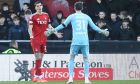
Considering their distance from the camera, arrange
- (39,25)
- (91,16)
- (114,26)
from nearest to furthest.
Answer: (39,25)
(114,26)
(91,16)

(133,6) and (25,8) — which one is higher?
(133,6)

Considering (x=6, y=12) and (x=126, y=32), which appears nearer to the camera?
(x=126, y=32)

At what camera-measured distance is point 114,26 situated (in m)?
20.1

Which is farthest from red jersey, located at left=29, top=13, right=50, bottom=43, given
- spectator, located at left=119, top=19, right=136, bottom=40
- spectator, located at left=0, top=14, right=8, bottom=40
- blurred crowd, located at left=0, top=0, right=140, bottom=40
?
spectator, located at left=119, top=19, right=136, bottom=40

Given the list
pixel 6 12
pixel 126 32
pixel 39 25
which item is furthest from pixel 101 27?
pixel 39 25

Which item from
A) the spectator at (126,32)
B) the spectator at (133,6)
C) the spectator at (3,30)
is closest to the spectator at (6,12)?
the spectator at (3,30)

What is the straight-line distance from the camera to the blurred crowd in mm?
19703

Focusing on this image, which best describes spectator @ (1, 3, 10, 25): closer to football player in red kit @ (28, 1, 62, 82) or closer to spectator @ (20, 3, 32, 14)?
spectator @ (20, 3, 32, 14)

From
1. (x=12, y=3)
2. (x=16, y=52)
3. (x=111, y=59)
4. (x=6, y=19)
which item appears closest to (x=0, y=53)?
(x=16, y=52)

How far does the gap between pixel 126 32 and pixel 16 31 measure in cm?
367

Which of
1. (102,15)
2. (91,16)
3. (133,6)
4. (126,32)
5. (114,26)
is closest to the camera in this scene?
(126,32)

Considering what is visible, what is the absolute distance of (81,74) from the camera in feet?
62.0

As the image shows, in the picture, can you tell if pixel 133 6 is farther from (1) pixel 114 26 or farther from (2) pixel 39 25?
(2) pixel 39 25

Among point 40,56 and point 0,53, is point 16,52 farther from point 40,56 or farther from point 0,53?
point 40,56
